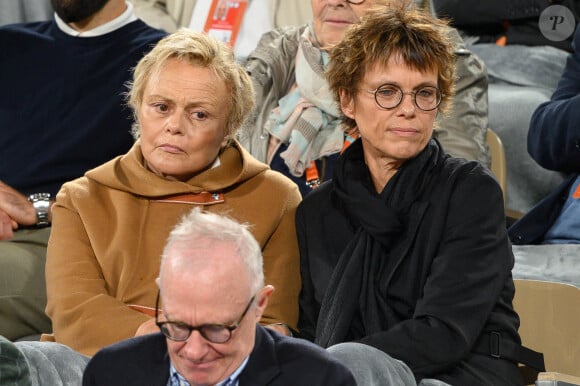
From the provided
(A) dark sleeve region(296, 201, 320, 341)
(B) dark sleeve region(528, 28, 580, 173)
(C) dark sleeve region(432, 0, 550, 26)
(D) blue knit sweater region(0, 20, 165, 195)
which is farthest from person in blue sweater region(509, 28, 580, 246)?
(D) blue knit sweater region(0, 20, 165, 195)

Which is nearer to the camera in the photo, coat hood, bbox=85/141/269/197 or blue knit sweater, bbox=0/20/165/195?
coat hood, bbox=85/141/269/197

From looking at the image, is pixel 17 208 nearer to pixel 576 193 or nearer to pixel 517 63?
pixel 576 193

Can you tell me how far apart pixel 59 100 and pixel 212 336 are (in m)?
1.83

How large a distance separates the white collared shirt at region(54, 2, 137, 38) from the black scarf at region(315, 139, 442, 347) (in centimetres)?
131

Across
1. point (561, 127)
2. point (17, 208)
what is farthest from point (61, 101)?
point (561, 127)

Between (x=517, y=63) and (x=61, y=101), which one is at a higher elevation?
(x=517, y=63)

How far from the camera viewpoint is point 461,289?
2.40 meters

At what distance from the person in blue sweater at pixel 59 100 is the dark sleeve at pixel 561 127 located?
120 centimetres

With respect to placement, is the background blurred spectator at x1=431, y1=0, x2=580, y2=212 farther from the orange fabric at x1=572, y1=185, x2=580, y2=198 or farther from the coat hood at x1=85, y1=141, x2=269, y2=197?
the coat hood at x1=85, y1=141, x2=269, y2=197

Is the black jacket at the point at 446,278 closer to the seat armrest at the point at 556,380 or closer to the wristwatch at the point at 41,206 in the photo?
the seat armrest at the point at 556,380

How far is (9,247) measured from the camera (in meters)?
3.13

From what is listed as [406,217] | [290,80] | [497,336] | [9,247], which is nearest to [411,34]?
[406,217]

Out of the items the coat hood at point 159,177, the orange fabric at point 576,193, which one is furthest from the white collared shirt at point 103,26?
the orange fabric at point 576,193

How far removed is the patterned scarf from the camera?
3229mm
